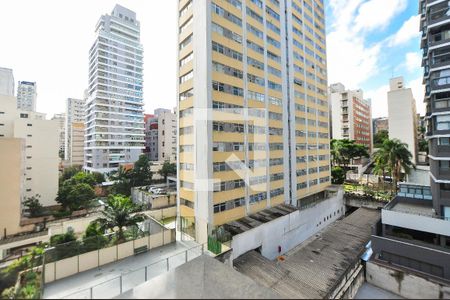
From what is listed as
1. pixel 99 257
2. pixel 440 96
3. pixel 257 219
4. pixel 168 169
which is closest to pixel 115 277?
pixel 99 257

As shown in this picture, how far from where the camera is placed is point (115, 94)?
65.3 m

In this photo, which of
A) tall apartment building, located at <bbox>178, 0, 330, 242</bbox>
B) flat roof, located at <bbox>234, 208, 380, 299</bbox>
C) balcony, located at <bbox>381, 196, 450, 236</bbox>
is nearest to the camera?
flat roof, located at <bbox>234, 208, 380, 299</bbox>

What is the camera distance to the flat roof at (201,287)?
7.73m

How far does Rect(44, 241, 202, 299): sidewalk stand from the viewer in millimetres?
10625

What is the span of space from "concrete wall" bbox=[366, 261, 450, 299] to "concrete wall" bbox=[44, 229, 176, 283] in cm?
1728

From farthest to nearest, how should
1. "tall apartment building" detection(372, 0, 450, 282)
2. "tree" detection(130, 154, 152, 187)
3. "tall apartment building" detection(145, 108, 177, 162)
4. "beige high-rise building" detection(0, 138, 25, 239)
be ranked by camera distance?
"tall apartment building" detection(145, 108, 177, 162)
"tree" detection(130, 154, 152, 187)
"beige high-rise building" detection(0, 138, 25, 239)
"tall apartment building" detection(372, 0, 450, 282)

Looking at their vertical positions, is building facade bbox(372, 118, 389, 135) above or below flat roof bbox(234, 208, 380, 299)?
above

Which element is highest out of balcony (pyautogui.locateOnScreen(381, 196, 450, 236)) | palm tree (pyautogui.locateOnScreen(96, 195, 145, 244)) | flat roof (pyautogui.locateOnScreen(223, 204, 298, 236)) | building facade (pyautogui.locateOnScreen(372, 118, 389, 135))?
building facade (pyautogui.locateOnScreen(372, 118, 389, 135))

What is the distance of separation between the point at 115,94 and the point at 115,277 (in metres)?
63.0

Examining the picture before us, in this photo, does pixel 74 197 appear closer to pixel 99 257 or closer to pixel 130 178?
pixel 130 178

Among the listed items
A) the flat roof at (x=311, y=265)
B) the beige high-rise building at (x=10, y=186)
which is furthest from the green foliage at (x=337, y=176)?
the beige high-rise building at (x=10, y=186)

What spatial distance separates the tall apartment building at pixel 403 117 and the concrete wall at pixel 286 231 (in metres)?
37.6

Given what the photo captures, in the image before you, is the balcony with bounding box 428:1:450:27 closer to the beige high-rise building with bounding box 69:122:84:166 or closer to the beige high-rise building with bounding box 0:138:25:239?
the beige high-rise building with bounding box 0:138:25:239

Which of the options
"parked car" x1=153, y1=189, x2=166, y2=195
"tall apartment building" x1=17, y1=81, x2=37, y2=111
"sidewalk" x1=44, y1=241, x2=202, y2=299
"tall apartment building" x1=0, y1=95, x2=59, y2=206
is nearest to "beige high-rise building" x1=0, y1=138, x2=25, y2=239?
"tall apartment building" x1=0, y1=95, x2=59, y2=206
